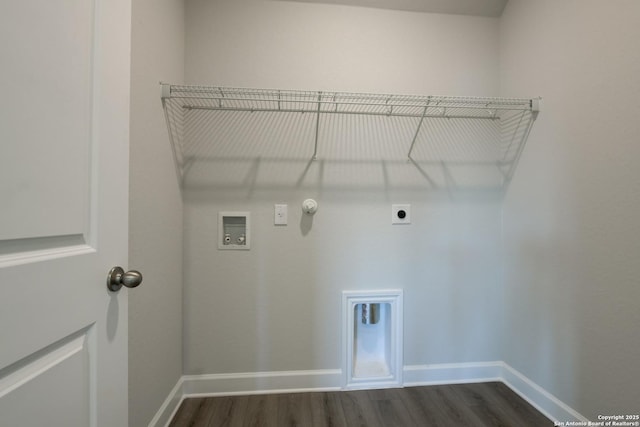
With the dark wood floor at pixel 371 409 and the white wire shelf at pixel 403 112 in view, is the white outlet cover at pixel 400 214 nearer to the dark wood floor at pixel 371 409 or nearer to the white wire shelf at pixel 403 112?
the white wire shelf at pixel 403 112

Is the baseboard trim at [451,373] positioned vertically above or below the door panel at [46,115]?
below

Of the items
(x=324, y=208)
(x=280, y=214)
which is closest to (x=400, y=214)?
(x=324, y=208)

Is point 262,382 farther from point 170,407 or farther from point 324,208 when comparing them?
point 324,208

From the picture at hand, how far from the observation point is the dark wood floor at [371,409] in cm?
129

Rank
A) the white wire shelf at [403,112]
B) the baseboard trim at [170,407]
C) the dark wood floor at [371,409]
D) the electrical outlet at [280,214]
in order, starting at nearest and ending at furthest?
the baseboard trim at [170,407]
the dark wood floor at [371,409]
the white wire shelf at [403,112]
the electrical outlet at [280,214]

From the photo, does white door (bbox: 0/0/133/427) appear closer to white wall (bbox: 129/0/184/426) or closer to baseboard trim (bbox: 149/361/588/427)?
white wall (bbox: 129/0/184/426)

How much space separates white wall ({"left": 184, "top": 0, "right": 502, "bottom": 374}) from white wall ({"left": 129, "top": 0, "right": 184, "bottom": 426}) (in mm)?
133

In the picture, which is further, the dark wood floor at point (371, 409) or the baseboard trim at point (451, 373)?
the baseboard trim at point (451, 373)

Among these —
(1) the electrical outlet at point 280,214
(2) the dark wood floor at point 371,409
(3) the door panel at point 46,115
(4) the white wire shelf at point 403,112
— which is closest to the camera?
(3) the door panel at point 46,115

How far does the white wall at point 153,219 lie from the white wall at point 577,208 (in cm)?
203

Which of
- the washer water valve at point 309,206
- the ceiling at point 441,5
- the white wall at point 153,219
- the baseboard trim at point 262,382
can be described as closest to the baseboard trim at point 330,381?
the baseboard trim at point 262,382

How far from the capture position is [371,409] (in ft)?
4.54

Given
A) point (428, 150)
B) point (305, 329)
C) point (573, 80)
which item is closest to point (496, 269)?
point (428, 150)

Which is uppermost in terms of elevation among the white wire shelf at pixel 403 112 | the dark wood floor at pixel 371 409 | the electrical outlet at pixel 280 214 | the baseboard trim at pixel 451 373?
the white wire shelf at pixel 403 112
